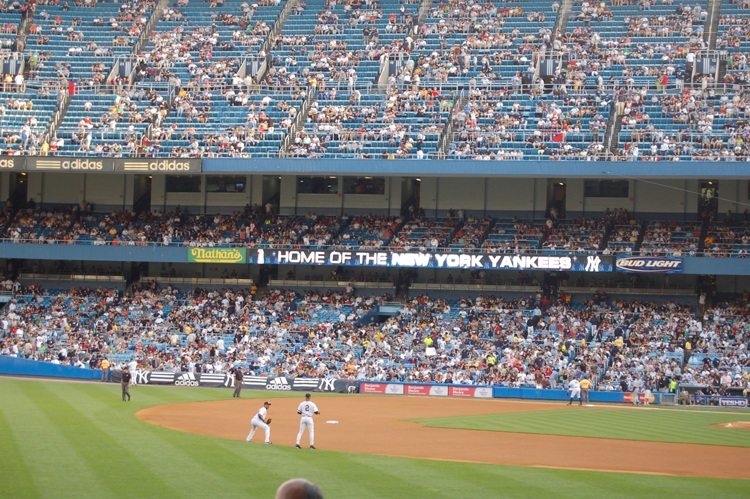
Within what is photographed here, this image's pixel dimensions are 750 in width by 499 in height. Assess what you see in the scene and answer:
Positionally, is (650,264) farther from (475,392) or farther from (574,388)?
(475,392)

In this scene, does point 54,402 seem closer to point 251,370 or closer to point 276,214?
point 251,370

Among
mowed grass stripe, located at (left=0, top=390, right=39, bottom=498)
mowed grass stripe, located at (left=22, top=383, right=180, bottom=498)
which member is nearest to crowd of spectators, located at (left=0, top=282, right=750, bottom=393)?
mowed grass stripe, located at (left=22, top=383, right=180, bottom=498)

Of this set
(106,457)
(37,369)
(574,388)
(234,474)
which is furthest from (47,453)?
(37,369)

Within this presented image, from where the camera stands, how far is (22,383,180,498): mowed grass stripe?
12805mm

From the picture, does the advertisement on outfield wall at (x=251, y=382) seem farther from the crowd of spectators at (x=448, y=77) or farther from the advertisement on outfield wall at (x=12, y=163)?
the advertisement on outfield wall at (x=12, y=163)

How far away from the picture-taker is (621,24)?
5031cm

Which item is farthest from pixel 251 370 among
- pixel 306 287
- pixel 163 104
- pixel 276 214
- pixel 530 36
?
pixel 530 36

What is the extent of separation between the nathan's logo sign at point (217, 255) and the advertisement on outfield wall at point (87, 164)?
14.9 ft

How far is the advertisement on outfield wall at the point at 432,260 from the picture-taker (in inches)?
1614

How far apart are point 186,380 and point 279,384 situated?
4.50 m

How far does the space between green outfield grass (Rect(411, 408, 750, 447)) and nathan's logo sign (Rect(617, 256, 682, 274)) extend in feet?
33.8

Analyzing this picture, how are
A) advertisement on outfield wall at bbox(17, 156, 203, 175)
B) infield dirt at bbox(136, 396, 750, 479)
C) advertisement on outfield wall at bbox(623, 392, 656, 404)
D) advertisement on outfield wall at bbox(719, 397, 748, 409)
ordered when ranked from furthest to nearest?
advertisement on outfield wall at bbox(17, 156, 203, 175) → advertisement on outfield wall at bbox(623, 392, 656, 404) → advertisement on outfield wall at bbox(719, 397, 748, 409) → infield dirt at bbox(136, 396, 750, 479)

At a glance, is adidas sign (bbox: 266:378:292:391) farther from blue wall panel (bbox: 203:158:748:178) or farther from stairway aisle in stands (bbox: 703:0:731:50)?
stairway aisle in stands (bbox: 703:0:731:50)

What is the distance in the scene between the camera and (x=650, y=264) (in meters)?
40.0
